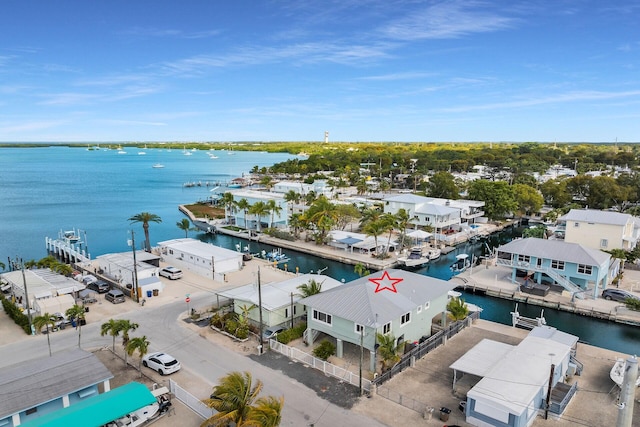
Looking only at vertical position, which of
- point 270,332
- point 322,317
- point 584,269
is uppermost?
point 322,317

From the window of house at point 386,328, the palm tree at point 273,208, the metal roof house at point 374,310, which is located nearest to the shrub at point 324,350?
the metal roof house at point 374,310

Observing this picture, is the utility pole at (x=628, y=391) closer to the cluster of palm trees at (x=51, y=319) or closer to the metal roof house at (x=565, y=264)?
the cluster of palm trees at (x=51, y=319)

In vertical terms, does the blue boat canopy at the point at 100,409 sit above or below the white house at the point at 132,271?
above

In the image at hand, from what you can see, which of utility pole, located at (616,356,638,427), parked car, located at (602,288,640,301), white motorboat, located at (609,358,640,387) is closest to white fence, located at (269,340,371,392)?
utility pole, located at (616,356,638,427)

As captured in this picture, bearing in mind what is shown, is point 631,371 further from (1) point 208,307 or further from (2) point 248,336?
(1) point 208,307

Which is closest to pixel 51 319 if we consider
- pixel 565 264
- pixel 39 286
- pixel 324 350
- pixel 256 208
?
pixel 39 286

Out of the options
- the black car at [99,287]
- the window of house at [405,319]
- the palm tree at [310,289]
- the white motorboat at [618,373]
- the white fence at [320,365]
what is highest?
the palm tree at [310,289]

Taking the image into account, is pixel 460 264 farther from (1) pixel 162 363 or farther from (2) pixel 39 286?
(2) pixel 39 286
